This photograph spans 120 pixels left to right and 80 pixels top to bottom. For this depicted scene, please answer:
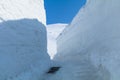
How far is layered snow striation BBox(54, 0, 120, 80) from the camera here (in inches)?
185

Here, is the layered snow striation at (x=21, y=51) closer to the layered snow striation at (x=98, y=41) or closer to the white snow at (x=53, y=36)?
the layered snow striation at (x=98, y=41)

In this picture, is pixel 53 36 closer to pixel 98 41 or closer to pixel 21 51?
pixel 98 41

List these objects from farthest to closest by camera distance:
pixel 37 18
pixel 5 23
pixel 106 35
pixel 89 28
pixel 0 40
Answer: pixel 89 28 < pixel 37 18 < pixel 106 35 < pixel 5 23 < pixel 0 40

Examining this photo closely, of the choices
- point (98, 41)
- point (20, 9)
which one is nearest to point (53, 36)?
point (98, 41)

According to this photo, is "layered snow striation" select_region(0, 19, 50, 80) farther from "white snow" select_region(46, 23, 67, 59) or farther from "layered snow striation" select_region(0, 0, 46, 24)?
"white snow" select_region(46, 23, 67, 59)

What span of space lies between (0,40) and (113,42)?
8.91ft

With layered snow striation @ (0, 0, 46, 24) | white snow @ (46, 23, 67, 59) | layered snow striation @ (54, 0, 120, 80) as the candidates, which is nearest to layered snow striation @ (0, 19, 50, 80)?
layered snow striation @ (0, 0, 46, 24)

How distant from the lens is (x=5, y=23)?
203 inches

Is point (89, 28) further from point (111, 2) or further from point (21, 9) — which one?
point (21, 9)

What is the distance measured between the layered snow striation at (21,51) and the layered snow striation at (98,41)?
86cm

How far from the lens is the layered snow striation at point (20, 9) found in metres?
5.23

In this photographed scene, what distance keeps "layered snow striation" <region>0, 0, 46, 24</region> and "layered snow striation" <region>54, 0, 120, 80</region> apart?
204cm

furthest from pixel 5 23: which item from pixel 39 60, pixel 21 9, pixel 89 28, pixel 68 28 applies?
pixel 68 28

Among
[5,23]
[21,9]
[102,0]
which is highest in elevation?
[102,0]
